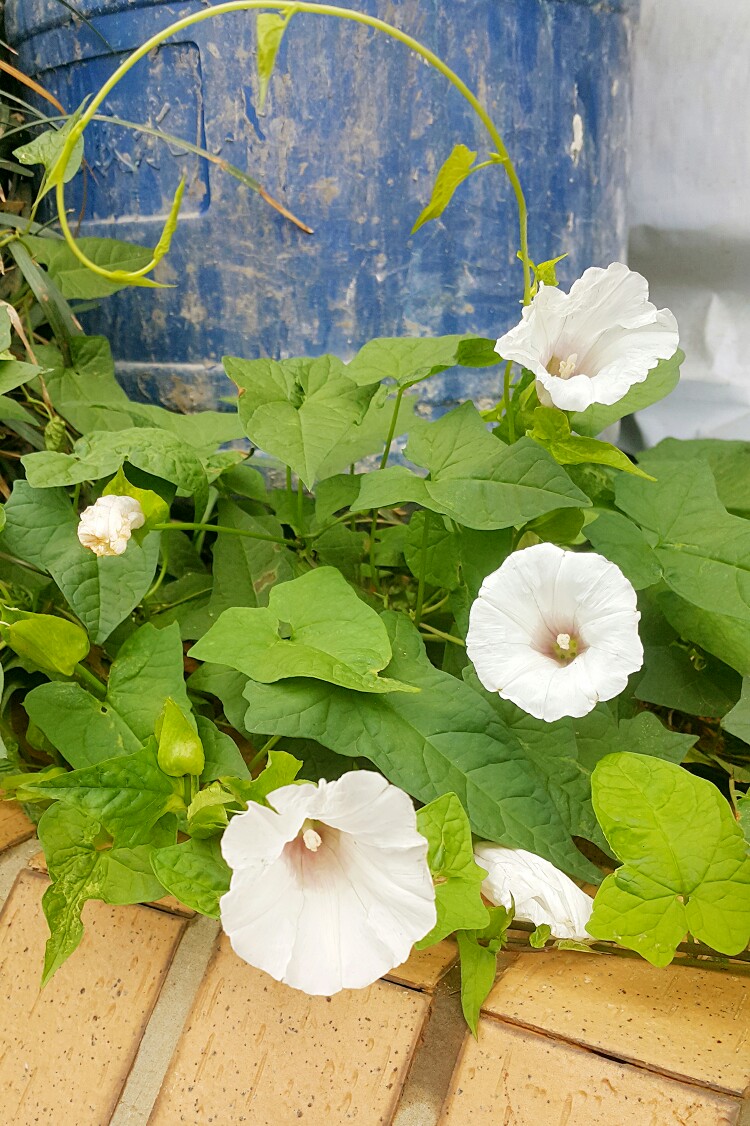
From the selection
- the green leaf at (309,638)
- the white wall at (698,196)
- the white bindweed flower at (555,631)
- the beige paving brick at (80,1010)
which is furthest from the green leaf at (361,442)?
the white wall at (698,196)

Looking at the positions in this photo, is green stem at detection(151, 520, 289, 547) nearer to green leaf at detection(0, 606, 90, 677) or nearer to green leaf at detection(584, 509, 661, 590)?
green leaf at detection(0, 606, 90, 677)

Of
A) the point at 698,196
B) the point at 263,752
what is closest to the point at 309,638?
the point at 263,752

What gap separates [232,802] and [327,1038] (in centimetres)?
13

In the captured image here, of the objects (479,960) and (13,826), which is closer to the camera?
(479,960)

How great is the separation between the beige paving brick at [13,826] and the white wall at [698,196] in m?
1.03

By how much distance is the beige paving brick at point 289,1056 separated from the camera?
18.3 inches

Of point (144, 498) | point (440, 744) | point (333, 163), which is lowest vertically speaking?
point (440, 744)

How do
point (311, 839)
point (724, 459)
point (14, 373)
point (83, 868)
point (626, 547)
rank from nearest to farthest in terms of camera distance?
point (311, 839), point (83, 868), point (626, 547), point (14, 373), point (724, 459)

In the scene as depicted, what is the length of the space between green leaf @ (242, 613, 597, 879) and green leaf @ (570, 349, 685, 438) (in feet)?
0.79

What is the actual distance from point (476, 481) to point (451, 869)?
247 millimetres

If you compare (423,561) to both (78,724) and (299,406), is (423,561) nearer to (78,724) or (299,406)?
(299,406)

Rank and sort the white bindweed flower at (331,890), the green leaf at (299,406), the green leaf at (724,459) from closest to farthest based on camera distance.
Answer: the white bindweed flower at (331,890)
the green leaf at (299,406)
the green leaf at (724,459)

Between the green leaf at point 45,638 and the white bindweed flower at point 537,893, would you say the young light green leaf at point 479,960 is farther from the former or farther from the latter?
the green leaf at point 45,638

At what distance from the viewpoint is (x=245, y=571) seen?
70cm
